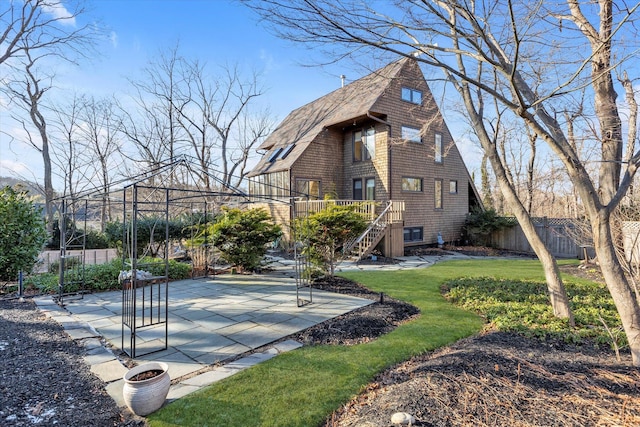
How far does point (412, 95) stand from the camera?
14945mm

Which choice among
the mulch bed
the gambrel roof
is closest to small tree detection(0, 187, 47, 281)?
the mulch bed

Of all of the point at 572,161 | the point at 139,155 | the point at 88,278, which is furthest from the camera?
the point at 139,155

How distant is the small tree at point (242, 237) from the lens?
8.80m

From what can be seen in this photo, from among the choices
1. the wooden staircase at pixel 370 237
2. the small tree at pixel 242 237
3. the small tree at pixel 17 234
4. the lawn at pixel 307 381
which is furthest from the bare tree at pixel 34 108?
the lawn at pixel 307 381

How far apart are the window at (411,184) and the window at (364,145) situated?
6.10ft

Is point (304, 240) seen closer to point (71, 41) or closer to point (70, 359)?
point (70, 359)

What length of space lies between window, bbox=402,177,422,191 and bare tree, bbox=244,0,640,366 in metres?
8.24

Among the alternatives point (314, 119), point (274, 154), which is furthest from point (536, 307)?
point (314, 119)

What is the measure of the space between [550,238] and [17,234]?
18200 mm

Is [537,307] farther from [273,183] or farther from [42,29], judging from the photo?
[42,29]

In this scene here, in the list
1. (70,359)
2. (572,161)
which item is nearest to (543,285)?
(572,161)

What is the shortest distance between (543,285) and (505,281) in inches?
29.7

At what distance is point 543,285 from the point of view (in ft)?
24.0

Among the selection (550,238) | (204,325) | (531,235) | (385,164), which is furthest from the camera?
(550,238)
